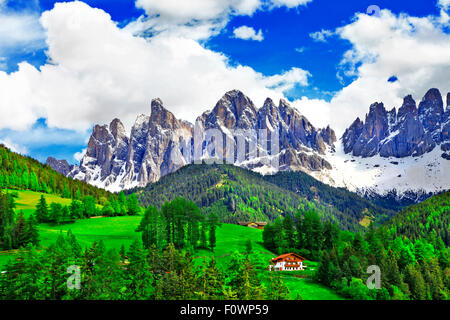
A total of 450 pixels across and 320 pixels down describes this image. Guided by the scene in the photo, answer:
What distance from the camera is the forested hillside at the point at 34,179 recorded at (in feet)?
528

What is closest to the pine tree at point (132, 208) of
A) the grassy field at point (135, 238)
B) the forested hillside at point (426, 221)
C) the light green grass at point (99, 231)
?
the grassy field at point (135, 238)

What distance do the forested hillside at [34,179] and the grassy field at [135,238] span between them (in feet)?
27.3

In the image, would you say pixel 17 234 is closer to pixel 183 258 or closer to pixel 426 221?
pixel 183 258

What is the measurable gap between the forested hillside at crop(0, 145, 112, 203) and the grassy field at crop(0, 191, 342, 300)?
27.3 ft

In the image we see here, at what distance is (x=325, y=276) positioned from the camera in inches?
3024

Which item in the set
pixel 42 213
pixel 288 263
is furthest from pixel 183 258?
pixel 42 213

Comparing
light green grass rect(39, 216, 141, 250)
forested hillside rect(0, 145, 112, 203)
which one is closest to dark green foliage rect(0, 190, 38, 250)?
light green grass rect(39, 216, 141, 250)

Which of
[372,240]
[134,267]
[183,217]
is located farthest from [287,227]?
[134,267]

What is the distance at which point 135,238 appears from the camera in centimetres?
9219

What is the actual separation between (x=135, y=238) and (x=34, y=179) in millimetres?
96194

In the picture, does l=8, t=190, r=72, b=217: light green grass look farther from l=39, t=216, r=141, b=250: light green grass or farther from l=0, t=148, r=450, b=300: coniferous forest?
l=39, t=216, r=141, b=250: light green grass
